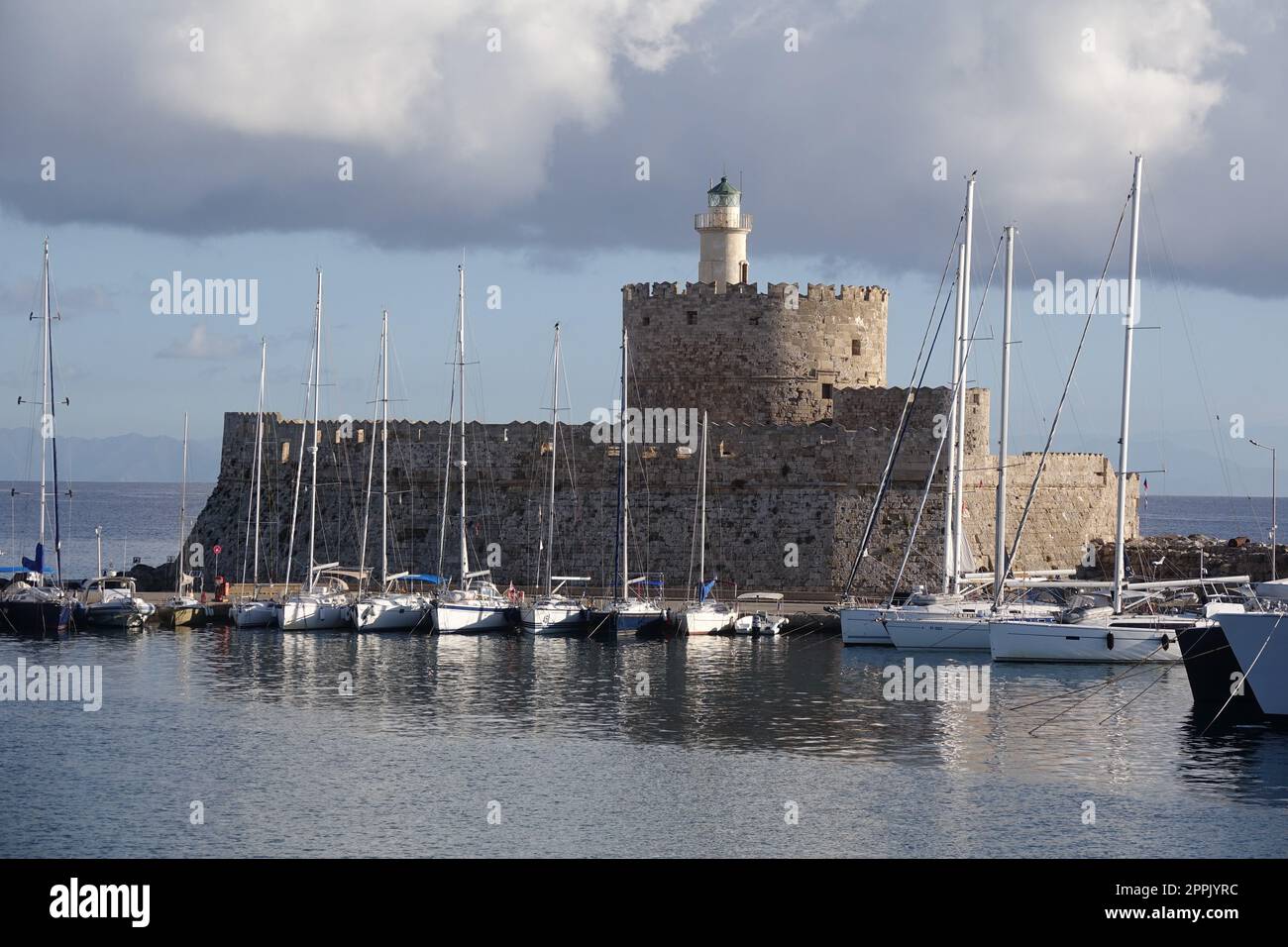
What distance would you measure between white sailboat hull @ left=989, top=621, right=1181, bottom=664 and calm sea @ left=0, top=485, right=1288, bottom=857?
43 cm

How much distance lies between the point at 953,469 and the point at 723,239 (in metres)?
11.2

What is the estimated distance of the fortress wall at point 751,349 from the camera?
142 feet

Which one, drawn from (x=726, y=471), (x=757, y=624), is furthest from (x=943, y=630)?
(x=726, y=471)

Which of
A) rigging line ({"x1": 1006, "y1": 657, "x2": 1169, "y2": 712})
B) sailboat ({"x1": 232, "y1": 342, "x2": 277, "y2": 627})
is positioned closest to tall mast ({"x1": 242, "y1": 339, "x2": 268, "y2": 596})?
sailboat ({"x1": 232, "y1": 342, "x2": 277, "y2": 627})

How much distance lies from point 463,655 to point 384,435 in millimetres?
7170

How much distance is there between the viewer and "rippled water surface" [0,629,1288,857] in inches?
804

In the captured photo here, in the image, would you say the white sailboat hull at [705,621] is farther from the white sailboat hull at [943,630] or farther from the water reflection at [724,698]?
the white sailboat hull at [943,630]

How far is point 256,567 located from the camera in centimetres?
4134

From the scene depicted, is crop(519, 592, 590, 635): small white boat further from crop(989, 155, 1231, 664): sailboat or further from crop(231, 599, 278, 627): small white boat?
crop(989, 155, 1231, 664): sailboat

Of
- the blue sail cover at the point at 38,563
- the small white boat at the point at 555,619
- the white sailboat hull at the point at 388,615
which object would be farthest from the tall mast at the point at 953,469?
the blue sail cover at the point at 38,563

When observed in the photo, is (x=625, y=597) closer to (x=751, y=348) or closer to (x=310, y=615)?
(x=310, y=615)

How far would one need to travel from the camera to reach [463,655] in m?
34.1
